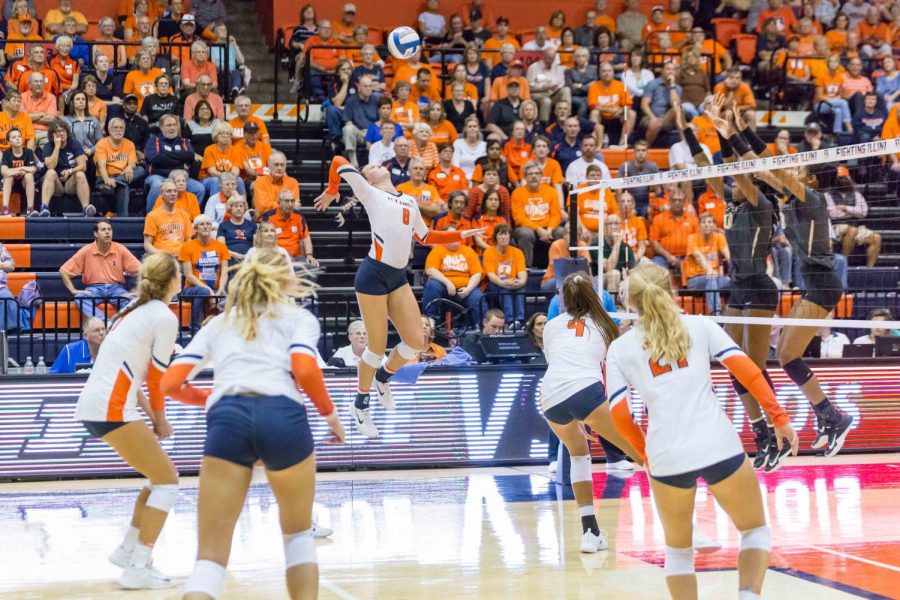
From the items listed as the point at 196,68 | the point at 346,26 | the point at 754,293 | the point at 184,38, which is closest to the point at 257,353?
the point at 754,293

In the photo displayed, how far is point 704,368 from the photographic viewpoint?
19.5ft

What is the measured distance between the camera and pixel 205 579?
5254mm

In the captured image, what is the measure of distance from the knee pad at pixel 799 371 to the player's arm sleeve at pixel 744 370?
3220mm

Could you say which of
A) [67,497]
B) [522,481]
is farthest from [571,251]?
[67,497]

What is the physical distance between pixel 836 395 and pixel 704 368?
8156 millimetres

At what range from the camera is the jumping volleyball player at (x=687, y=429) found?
5750 millimetres

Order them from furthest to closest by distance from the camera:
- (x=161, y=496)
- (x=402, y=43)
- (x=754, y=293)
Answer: (x=402, y=43) < (x=754, y=293) < (x=161, y=496)

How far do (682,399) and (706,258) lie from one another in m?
8.90

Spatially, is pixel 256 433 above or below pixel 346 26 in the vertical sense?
below

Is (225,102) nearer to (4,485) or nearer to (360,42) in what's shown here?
(360,42)

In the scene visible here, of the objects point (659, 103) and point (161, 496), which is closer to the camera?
point (161, 496)

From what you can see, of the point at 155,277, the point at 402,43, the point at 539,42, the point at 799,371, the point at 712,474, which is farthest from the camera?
the point at 539,42

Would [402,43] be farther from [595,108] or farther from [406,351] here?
[595,108]

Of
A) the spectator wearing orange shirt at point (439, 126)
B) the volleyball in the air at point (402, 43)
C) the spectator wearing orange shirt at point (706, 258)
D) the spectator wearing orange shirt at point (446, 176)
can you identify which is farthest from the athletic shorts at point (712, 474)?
the spectator wearing orange shirt at point (439, 126)
